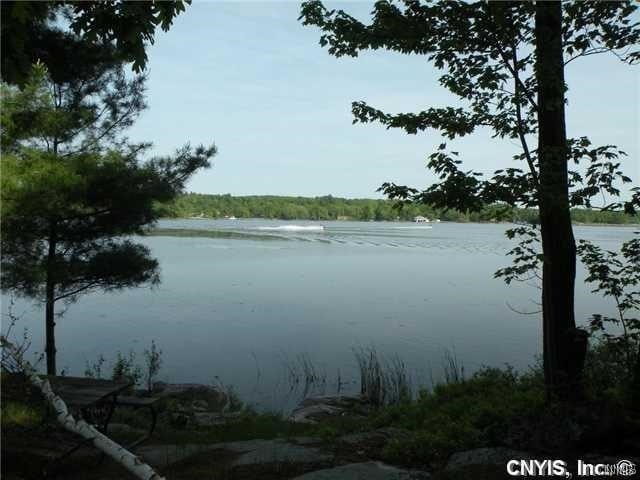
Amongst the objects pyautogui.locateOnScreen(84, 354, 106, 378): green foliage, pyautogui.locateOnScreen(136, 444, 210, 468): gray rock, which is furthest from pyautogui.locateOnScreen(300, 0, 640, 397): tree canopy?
pyautogui.locateOnScreen(84, 354, 106, 378): green foliage

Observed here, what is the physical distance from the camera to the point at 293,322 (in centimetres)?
1634

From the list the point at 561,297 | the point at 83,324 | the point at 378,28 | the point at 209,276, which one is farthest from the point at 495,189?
the point at 209,276

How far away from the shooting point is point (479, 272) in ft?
92.6

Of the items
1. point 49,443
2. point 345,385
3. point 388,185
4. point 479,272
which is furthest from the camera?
point 479,272

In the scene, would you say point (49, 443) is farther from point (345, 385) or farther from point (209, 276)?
point (209, 276)

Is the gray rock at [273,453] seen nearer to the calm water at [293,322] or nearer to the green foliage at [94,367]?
the calm water at [293,322]

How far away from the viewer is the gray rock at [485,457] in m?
3.91

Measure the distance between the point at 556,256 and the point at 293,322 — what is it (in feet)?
39.4

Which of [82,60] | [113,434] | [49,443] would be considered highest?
[82,60]

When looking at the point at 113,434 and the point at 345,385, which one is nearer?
the point at 113,434

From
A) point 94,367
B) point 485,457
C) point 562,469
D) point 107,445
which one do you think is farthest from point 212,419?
point 94,367

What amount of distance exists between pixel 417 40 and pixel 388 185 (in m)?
1.43

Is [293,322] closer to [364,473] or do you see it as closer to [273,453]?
[273,453]

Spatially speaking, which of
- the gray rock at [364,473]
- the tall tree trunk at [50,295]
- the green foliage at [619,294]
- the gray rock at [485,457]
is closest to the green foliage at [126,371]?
the tall tree trunk at [50,295]
